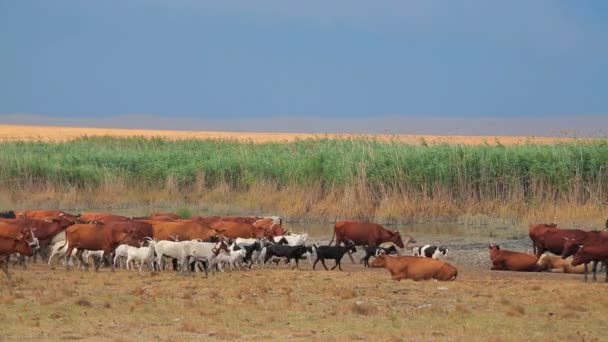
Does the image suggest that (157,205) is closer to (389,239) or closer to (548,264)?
(389,239)

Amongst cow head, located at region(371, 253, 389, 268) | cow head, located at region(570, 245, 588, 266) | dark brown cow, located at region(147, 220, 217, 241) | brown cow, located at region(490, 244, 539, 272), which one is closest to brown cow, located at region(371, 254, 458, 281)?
cow head, located at region(371, 253, 389, 268)

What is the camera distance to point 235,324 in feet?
48.7

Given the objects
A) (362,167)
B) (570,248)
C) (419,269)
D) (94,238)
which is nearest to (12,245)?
(94,238)

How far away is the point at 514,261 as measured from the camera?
2341 centimetres

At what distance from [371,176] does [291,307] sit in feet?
60.7

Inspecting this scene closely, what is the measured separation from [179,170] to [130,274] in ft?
65.7

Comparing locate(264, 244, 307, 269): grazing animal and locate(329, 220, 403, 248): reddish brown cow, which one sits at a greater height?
locate(329, 220, 403, 248): reddish brown cow

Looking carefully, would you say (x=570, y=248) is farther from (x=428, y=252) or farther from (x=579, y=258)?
(x=428, y=252)

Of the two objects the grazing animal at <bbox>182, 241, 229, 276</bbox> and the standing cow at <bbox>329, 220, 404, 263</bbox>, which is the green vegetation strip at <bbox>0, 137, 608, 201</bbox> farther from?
the grazing animal at <bbox>182, 241, 229, 276</bbox>

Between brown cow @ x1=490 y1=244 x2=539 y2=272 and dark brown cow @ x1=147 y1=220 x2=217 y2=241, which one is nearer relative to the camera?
brown cow @ x1=490 y1=244 x2=539 y2=272

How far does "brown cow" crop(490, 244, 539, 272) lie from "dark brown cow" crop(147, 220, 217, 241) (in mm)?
6182

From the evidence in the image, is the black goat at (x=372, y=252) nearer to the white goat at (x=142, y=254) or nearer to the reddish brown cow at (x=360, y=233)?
the reddish brown cow at (x=360, y=233)

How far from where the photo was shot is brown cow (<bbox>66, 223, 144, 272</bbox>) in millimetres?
21500

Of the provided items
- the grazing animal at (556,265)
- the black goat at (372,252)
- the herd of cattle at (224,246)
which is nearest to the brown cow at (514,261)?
the herd of cattle at (224,246)
